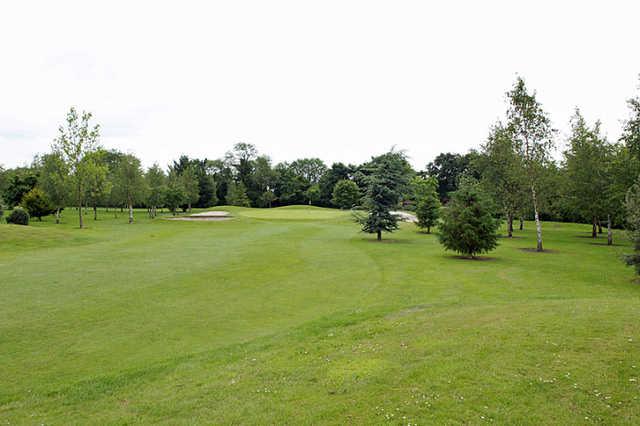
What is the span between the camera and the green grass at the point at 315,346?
6.20 metres

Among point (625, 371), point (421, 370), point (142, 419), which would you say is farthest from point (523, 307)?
point (142, 419)

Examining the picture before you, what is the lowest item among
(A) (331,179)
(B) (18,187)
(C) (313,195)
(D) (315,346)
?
(D) (315,346)

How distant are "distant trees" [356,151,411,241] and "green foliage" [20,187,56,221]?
4613 centimetres

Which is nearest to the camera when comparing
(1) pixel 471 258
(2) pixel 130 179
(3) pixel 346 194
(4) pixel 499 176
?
(1) pixel 471 258

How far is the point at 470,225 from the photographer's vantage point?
2552 cm

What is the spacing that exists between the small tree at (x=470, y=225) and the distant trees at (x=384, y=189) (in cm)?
970

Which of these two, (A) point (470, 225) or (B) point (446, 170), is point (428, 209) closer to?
(A) point (470, 225)

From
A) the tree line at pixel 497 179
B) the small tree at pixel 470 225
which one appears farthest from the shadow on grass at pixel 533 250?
the small tree at pixel 470 225

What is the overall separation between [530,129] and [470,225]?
1141 cm

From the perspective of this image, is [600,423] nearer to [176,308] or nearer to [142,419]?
[142,419]

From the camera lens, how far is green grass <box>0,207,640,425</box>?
244 inches

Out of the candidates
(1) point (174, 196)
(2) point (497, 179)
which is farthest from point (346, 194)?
(2) point (497, 179)

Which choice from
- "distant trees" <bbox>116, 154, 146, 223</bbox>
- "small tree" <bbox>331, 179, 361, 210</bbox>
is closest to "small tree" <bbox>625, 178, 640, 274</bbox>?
"distant trees" <bbox>116, 154, 146, 223</bbox>

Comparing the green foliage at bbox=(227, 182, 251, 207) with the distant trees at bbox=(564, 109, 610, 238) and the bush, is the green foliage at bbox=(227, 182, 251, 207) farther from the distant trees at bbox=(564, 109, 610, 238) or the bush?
the distant trees at bbox=(564, 109, 610, 238)
